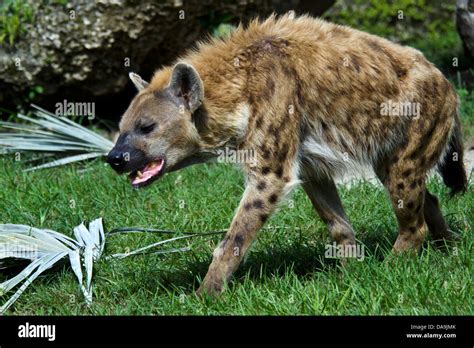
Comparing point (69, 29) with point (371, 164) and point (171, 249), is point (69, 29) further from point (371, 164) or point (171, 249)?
point (371, 164)

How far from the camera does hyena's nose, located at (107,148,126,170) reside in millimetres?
4941

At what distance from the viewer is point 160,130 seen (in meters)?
5.03

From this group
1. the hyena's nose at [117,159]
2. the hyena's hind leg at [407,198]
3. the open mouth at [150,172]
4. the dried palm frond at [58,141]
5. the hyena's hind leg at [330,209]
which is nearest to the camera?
the hyena's nose at [117,159]

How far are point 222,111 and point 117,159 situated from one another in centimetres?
62

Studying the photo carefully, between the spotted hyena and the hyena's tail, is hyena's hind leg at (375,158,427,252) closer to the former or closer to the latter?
the spotted hyena

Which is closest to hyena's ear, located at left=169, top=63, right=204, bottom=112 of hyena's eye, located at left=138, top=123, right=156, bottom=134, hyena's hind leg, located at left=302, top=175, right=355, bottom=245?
hyena's eye, located at left=138, top=123, right=156, bottom=134

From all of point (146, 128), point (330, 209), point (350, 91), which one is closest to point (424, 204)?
point (330, 209)

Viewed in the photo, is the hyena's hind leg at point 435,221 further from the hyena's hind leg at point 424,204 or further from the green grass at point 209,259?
the green grass at point 209,259

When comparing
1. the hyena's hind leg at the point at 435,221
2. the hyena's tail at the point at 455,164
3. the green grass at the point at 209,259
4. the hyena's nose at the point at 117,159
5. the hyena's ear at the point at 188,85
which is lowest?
the green grass at the point at 209,259

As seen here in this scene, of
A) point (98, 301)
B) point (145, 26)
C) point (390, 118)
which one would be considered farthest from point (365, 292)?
point (145, 26)

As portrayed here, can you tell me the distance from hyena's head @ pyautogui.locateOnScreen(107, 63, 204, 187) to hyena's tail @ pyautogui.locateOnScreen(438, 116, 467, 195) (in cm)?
161

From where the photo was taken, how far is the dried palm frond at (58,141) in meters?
7.78

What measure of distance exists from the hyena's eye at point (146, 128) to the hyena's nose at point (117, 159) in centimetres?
17

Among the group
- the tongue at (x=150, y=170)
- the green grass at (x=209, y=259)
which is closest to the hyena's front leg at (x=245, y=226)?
the green grass at (x=209, y=259)
